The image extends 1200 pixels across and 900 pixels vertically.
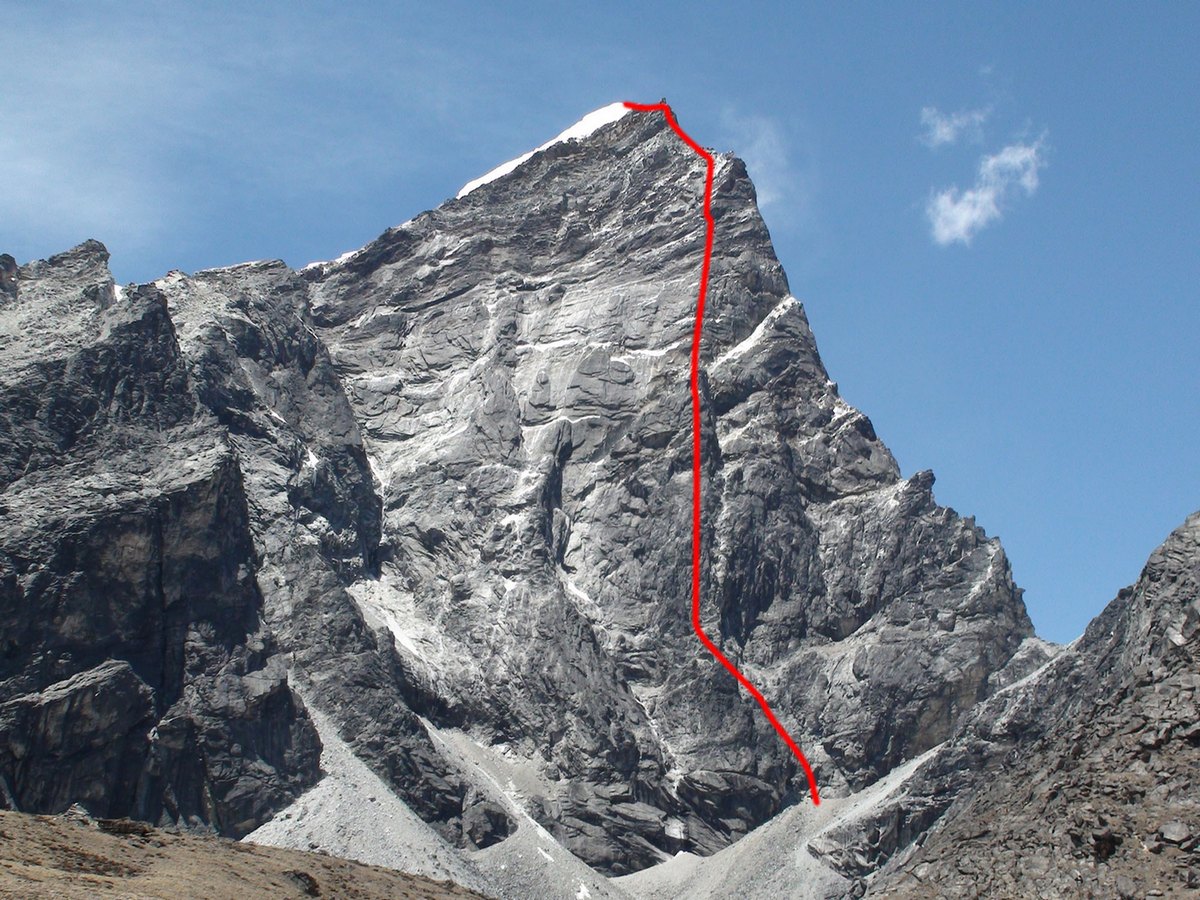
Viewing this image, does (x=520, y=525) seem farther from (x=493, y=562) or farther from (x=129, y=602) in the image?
(x=129, y=602)

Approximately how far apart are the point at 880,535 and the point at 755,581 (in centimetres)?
1541

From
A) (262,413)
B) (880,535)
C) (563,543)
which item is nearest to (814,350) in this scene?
(880,535)

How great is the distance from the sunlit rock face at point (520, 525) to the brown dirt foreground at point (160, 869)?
34.9 m

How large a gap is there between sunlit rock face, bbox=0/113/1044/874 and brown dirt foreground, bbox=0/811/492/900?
34885 mm

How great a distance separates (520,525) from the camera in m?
157

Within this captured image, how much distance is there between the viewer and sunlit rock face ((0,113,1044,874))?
129625 mm

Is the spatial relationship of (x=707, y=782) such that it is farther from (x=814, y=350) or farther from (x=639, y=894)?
(x=814, y=350)

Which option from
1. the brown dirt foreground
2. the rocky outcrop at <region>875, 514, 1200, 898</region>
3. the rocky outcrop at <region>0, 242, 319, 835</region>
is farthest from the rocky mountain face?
the brown dirt foreground

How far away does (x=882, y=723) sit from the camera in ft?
470

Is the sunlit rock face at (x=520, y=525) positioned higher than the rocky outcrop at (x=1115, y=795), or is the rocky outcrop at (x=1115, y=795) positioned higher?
the sunlit rock face at (x=520, y=525)

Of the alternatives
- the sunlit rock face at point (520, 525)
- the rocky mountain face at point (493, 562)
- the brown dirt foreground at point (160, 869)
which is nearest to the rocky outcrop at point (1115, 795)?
the rocky mountain face at point (493, 562)

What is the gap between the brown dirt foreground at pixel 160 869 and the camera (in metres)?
60.7

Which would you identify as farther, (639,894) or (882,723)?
(882,723)

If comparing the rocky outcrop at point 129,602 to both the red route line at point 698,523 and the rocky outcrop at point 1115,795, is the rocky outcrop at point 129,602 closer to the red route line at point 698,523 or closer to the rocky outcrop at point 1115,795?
the red route line at point 698,523
